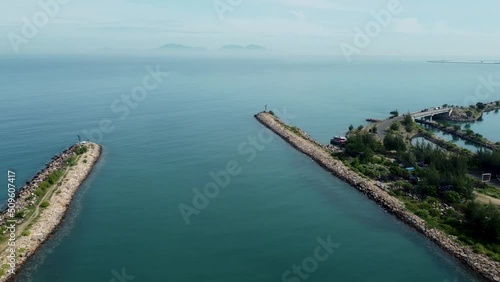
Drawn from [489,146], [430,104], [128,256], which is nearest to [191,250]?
[128,256]

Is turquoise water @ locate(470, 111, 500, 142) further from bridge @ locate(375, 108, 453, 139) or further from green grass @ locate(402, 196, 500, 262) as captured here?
green grass @ locate(402, 196, 500, 262)

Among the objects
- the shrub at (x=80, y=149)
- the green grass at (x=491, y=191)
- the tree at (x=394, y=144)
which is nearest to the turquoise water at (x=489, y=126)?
the tree at (x=394, y=144)

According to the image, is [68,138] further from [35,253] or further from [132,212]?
[35,253]

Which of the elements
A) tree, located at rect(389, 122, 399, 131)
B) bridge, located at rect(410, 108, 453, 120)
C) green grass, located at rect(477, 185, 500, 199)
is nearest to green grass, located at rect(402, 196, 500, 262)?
green grass, located at rect(477, 185, 500, 199)

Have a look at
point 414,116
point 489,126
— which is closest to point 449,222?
point 414,116

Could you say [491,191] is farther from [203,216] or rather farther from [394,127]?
[394,127]

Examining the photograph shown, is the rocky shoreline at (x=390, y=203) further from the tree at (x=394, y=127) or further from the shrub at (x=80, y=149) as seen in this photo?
the shrub at (x=80, y=149)
